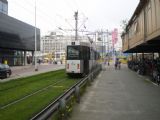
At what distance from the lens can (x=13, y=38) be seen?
211 feet

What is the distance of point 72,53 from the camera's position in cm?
2800

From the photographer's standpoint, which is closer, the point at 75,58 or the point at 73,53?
the point at 75,58

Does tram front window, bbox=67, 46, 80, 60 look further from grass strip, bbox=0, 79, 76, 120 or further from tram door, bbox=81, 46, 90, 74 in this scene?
grass strip, bbox=0, 79, 76, 120

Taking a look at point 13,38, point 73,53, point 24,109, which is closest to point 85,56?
point 73,53

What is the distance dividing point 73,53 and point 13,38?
3860 centimetres

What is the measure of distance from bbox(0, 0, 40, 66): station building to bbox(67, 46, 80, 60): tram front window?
32549 millimetres

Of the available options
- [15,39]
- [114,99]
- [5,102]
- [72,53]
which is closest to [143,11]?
[72,53]

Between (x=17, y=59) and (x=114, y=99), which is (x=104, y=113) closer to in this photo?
(x=114, y=99)

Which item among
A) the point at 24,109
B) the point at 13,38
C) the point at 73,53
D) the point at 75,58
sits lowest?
the point at 24,109

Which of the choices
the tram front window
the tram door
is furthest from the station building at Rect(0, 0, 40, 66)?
the tram front window

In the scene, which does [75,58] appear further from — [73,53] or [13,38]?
[13,38]

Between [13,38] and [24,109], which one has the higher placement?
[13,38]

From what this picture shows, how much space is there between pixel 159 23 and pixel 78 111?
316 inches

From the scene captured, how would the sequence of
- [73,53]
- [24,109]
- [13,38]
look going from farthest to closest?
[13,38], [73,53], [24,109]
